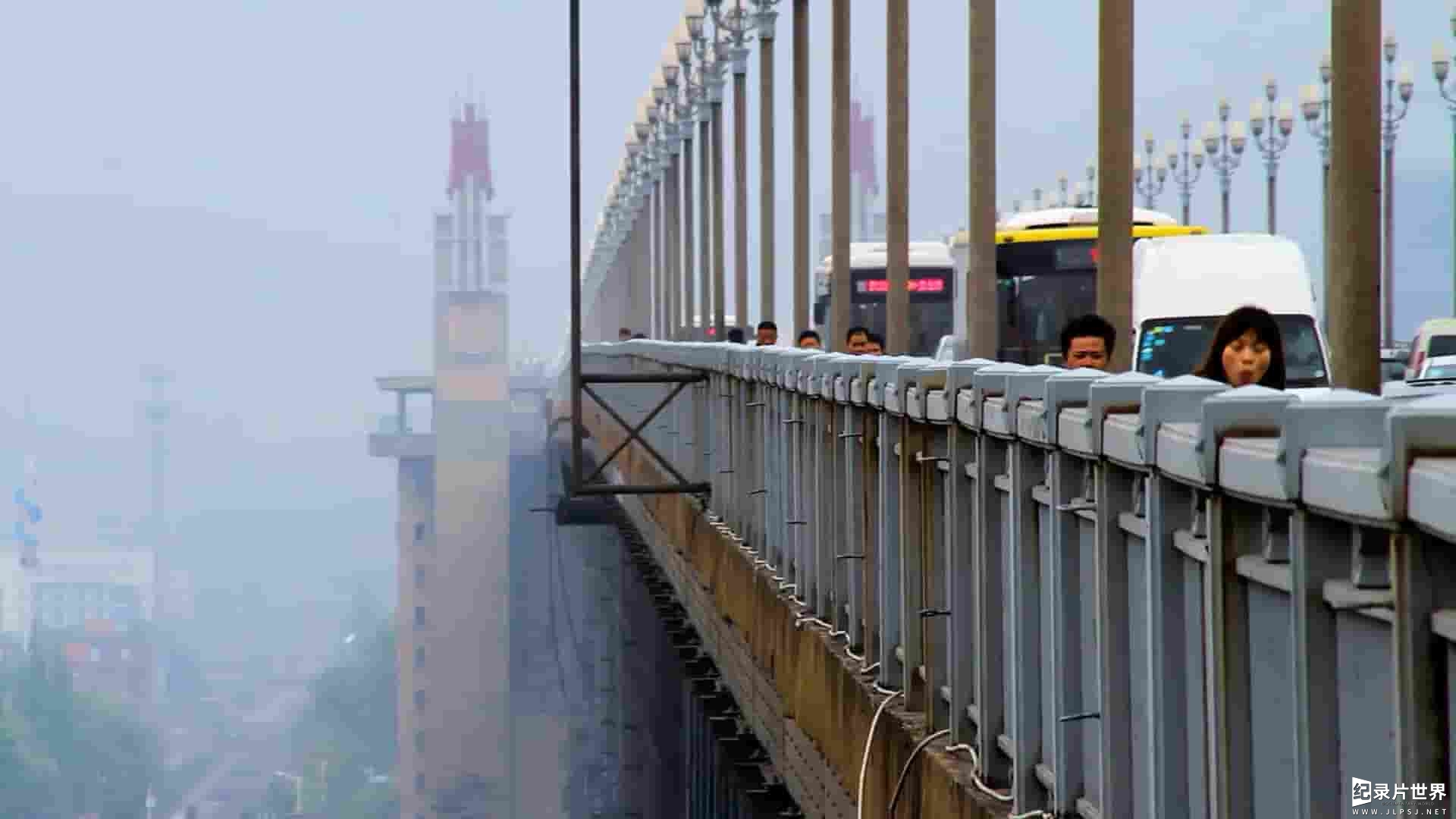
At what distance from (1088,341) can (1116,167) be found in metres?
12.3

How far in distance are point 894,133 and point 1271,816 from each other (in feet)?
107

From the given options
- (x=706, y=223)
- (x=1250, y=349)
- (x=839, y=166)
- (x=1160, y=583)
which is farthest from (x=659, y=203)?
(x=1160, y=583)

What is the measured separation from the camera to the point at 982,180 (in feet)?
106

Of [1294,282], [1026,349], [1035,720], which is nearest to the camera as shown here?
[1035,720]

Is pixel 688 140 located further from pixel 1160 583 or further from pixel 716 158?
Result: pixel 1160 583

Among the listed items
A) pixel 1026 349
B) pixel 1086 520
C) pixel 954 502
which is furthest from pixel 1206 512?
pixel 1026 349

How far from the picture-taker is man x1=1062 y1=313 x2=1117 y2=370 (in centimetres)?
1374

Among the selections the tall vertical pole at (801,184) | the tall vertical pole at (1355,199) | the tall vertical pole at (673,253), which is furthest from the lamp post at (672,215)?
the tall vertical pole at (1355,199)

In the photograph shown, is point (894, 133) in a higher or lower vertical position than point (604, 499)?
higher

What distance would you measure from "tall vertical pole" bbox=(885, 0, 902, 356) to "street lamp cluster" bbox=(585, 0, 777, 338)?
23.7ft

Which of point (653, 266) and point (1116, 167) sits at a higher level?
point (653, 266)

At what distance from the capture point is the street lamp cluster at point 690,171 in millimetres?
51062

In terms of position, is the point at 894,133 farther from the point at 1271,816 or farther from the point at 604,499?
the point at 1271,816

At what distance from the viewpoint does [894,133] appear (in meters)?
38.3
